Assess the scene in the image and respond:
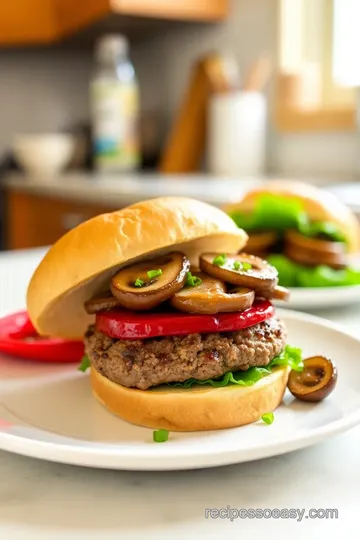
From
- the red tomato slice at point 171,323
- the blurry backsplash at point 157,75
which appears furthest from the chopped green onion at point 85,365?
the blurry backsplash at point 157,75

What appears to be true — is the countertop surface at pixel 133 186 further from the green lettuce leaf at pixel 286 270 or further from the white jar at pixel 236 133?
the green lettuce leaf at pixel 286 270

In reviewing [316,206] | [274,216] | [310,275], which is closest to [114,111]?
[316,206]

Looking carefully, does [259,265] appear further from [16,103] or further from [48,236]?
[16,103]

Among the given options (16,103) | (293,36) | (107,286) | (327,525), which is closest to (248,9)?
(293,36)

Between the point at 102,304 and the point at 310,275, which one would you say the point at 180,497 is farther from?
the point at 310,275

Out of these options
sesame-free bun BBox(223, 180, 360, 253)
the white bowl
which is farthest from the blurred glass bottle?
sesame-free bun BBox(223, 180, 360, 253)

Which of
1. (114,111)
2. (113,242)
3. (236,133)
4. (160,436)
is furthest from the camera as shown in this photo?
(114,111)
